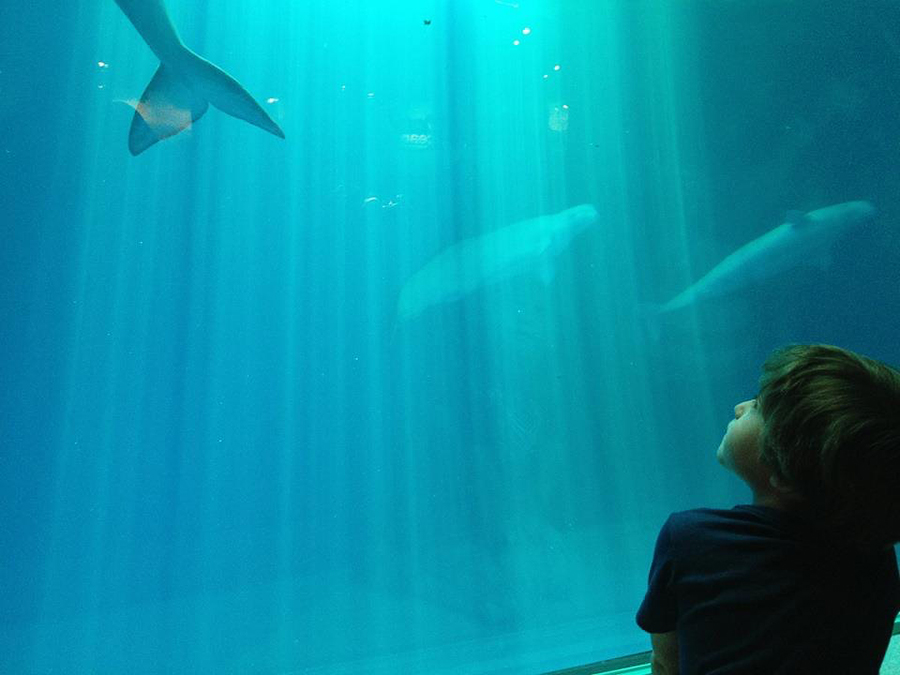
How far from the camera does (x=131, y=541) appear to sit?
17.5 ft

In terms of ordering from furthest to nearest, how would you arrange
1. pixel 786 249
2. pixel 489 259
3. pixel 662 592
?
pixel 489 259
pixel 786 249
pixel 662 592

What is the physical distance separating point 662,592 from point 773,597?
0.44 feet

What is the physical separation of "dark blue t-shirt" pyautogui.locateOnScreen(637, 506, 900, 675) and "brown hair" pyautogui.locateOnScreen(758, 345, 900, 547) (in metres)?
0.04

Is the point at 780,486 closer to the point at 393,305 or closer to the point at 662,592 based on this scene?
the point at 662,592

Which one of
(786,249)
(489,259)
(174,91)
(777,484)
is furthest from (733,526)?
(786,249)

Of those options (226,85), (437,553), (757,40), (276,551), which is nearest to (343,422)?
(276,551)

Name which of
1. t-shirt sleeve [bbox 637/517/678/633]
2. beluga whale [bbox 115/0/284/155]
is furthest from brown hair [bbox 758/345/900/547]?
beluga whale [bbox 115/0/284/155]

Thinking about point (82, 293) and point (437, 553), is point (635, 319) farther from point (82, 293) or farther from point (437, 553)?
point (82, 293)

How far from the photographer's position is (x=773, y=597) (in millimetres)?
674

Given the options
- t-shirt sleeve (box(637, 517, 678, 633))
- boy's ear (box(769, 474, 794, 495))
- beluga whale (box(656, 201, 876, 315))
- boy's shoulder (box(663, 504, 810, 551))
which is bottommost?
t-shirt sleeve (box(637, 517, 678, 633))

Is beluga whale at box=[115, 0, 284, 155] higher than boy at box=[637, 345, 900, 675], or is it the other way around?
beluga whale at box=[115, 0, 284, 155]

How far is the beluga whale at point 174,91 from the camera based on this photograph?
10.4 feet

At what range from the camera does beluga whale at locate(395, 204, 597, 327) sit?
18.1 ft

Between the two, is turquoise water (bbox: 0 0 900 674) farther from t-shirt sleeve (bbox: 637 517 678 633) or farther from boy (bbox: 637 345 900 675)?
boy (bbox: 637 345 900 675)
